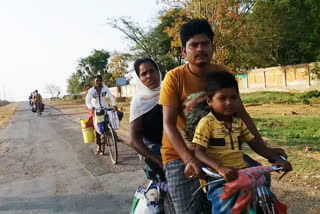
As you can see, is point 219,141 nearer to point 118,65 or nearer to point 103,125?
point 103,125

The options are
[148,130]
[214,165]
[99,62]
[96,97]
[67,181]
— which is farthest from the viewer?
[99,62]

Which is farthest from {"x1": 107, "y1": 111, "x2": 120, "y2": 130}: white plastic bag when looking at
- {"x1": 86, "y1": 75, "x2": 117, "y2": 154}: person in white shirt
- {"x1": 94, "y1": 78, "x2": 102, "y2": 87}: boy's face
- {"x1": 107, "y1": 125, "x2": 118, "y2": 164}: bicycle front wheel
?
{"x1": 94, "y1": 78, "x2": 102, "y2": 87}: boy's face

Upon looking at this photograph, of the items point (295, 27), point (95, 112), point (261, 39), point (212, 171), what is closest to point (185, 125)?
point (212, 171)

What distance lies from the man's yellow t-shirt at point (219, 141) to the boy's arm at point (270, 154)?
22cm

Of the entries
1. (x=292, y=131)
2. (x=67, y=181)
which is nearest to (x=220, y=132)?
(x=67, y=181)

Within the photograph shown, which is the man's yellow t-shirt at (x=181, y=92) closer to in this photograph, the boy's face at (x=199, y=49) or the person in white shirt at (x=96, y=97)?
the boy's face at (x=199, y=49)

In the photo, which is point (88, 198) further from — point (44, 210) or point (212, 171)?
point (212, 171)

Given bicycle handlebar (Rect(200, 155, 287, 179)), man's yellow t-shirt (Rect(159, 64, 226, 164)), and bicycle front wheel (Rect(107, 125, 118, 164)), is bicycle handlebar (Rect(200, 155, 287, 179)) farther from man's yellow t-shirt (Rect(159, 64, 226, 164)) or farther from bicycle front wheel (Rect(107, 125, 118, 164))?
bicycle front wheel (Rect(107, 125, 118, 164))

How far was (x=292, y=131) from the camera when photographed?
923 centimetres

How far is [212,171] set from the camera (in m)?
2.13

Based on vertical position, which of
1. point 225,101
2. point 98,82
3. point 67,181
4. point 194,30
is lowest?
point 67,181

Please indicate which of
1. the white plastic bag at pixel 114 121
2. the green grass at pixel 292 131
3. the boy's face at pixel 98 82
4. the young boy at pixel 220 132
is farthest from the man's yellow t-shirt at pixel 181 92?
the boy's face at pixel 98 82

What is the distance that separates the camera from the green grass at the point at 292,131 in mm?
7645

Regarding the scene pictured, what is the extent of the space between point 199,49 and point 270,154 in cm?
91
